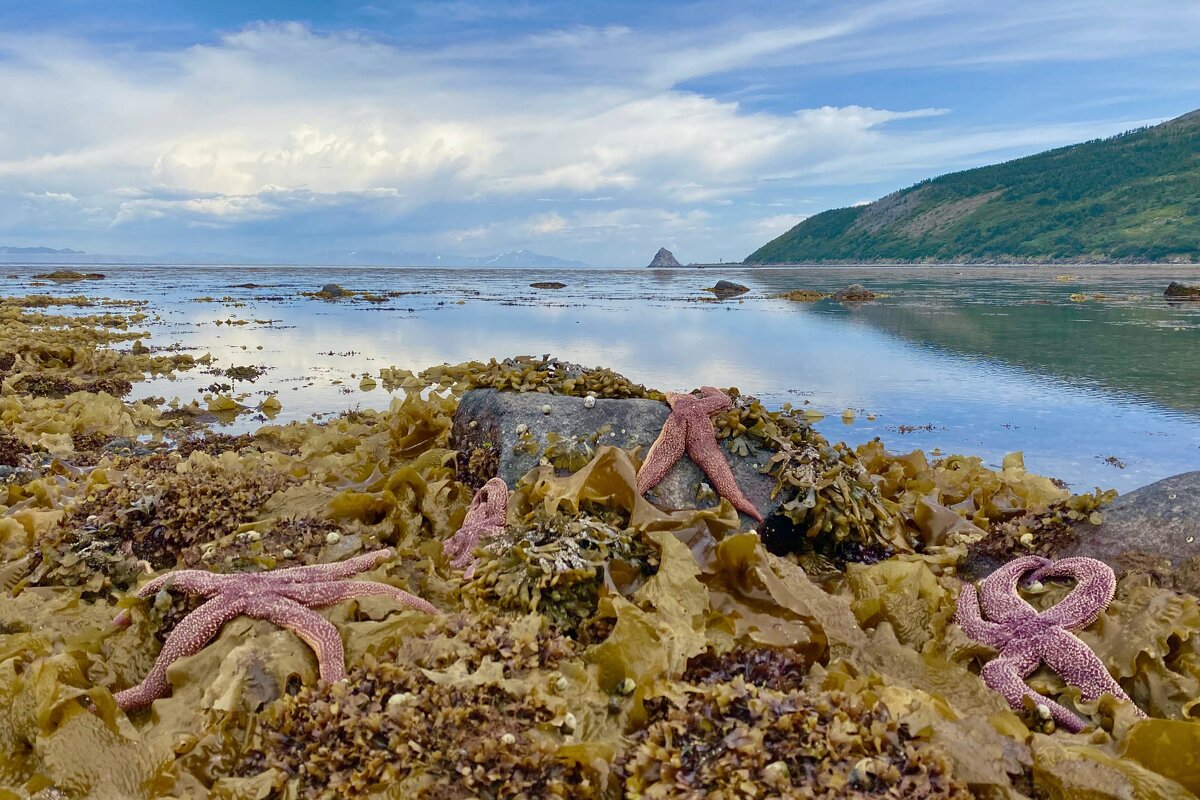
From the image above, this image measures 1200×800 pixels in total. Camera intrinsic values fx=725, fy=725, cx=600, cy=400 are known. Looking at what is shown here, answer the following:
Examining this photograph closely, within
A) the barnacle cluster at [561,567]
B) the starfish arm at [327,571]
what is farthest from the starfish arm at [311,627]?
the barnacle cluster at [561,567]

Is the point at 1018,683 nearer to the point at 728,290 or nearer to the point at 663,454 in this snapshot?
the point at 663,454

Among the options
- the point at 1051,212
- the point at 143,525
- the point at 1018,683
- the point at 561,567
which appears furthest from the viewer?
the point at 1051,212

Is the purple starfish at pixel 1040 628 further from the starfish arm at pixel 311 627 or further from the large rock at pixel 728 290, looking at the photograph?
the large rock at pixel 728 290

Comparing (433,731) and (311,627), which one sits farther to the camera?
(311,627)

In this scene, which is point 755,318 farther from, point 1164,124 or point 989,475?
point 1164,124

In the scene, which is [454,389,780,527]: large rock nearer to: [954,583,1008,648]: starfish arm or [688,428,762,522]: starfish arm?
[688,428,762,522]: starfish arm

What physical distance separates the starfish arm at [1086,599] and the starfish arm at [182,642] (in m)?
3.17

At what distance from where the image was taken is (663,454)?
412 cm

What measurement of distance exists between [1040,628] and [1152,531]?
123 centimetres

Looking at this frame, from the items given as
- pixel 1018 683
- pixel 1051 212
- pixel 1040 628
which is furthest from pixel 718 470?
pixel 1051 212

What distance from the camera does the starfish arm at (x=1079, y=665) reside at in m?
2.56

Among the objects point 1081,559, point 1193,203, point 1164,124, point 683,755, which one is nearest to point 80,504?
point 683,755

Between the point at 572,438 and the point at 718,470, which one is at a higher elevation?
the point at 572,438

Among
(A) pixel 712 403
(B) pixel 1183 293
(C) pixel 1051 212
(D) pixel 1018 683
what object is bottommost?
(D) pixel 1018 683
